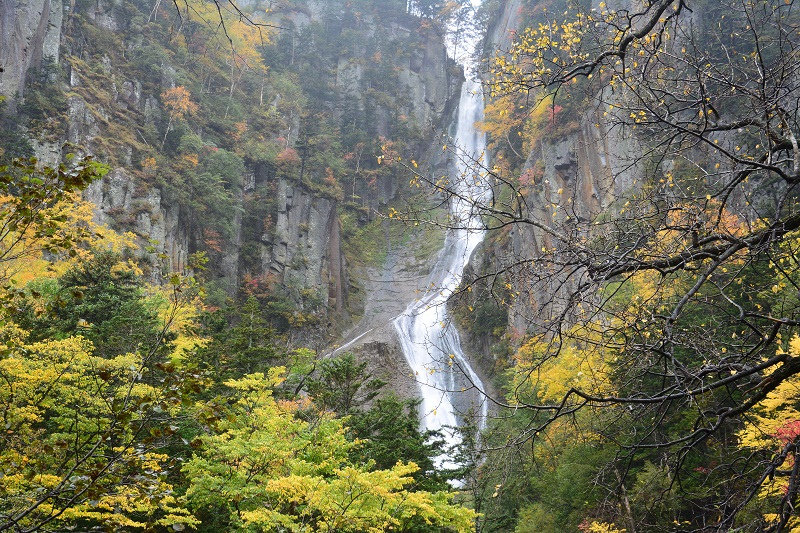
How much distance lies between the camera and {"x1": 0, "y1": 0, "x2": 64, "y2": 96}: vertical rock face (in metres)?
21.3

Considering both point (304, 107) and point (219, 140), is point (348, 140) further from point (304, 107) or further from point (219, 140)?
point (219, 140)

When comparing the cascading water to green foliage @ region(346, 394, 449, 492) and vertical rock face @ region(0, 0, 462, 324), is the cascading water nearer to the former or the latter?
green foliage @ region(346, 394, 449, 492)

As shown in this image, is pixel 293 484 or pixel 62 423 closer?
pixel 293 484

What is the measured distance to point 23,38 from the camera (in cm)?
2227

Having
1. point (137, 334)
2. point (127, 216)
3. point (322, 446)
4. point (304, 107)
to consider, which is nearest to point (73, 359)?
point (137, 334)

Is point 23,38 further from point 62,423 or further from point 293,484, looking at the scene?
point 293,484

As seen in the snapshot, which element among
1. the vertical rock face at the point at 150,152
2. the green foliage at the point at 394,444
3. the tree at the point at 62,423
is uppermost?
the vertical rock face at the point at 150,152

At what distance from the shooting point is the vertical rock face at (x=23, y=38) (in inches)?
840

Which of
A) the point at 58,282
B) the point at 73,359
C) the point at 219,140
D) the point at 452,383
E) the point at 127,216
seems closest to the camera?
the point at 73,359

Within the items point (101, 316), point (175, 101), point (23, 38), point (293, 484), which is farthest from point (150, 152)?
point (293, 484)

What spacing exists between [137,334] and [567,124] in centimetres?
2347

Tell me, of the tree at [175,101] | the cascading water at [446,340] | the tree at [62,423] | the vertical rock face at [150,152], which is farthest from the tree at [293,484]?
the tree at [175,101]

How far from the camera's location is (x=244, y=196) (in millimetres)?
34531

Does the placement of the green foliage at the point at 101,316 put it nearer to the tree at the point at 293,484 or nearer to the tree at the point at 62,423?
the tree at the point at 62,423
